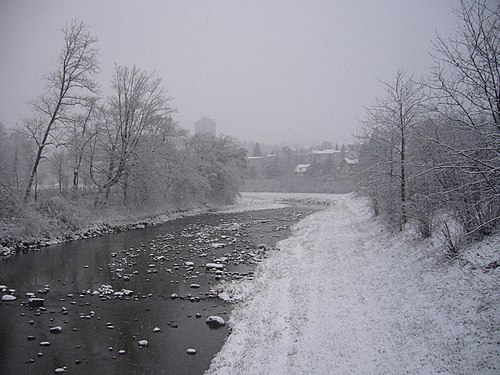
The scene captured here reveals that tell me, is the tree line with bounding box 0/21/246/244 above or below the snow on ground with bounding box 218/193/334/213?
above

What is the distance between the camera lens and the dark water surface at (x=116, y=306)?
7.66 meters

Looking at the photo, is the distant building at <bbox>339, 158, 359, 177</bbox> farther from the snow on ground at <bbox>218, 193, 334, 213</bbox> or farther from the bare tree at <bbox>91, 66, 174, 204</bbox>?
the bare tree at <bbox>91, 66, 174, 204</bbox>

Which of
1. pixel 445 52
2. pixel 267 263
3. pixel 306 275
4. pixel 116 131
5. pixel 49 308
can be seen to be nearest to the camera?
pixel 445 52

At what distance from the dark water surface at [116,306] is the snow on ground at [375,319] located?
127 cm

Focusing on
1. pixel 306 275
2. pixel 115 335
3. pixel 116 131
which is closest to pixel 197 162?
pixel 116 131

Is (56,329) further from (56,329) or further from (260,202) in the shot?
(260,202)

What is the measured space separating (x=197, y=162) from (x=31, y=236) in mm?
26864

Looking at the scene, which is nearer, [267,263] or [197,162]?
[267,263]

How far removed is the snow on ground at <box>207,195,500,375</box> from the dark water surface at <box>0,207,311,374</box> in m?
1.27

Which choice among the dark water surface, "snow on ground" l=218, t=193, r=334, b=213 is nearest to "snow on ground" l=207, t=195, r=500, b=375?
the dark water surface

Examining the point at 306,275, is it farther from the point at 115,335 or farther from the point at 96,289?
the point at 96,289

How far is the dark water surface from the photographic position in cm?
766

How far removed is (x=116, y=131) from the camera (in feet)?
106

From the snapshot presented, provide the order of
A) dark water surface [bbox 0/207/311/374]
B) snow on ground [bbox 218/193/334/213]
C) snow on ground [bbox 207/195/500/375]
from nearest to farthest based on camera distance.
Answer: snow on ground [bbox 207/195/500/375] → dark water surface [bbox 0/207/311/374] → snow on ground [bbox 218/193/334/213]
